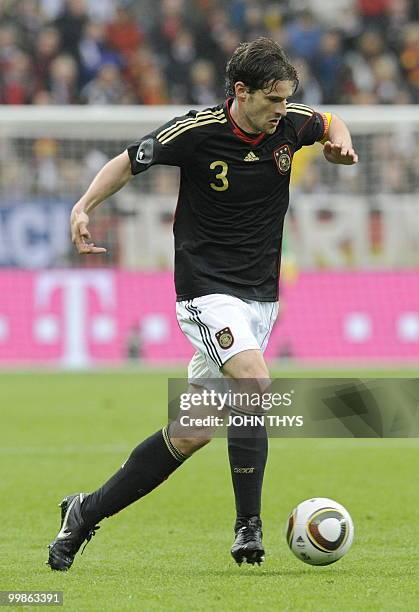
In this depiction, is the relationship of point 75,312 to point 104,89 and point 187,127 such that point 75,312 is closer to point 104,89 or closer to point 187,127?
point 104,89

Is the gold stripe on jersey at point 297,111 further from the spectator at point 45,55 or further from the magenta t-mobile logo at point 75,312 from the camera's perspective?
the spectator at point 45,55

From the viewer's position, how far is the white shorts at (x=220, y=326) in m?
5.59

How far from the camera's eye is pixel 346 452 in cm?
1020

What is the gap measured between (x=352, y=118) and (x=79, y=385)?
14.9 feet

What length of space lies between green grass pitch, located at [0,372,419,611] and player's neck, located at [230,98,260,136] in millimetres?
1887

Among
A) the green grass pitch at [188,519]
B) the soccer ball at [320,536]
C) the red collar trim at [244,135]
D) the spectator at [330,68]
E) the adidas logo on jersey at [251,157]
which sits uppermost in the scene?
the spectator at [330,68]

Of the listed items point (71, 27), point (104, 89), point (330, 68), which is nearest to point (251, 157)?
point (104, 89)

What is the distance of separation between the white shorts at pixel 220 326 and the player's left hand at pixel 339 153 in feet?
2.30

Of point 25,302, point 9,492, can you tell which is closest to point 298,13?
point 25,302

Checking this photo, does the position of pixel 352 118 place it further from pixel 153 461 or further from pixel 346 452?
pixel 153 461

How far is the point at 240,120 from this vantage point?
5824 mm

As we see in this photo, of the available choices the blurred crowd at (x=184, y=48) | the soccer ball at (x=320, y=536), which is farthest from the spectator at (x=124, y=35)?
the soccer ball at (x=320, y=536)

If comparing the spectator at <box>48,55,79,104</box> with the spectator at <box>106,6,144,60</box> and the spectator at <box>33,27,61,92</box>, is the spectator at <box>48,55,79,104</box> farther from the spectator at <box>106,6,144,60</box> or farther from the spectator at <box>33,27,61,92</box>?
the spectator at <box>106,6,144,60</box>

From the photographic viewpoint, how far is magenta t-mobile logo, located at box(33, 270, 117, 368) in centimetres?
1556
